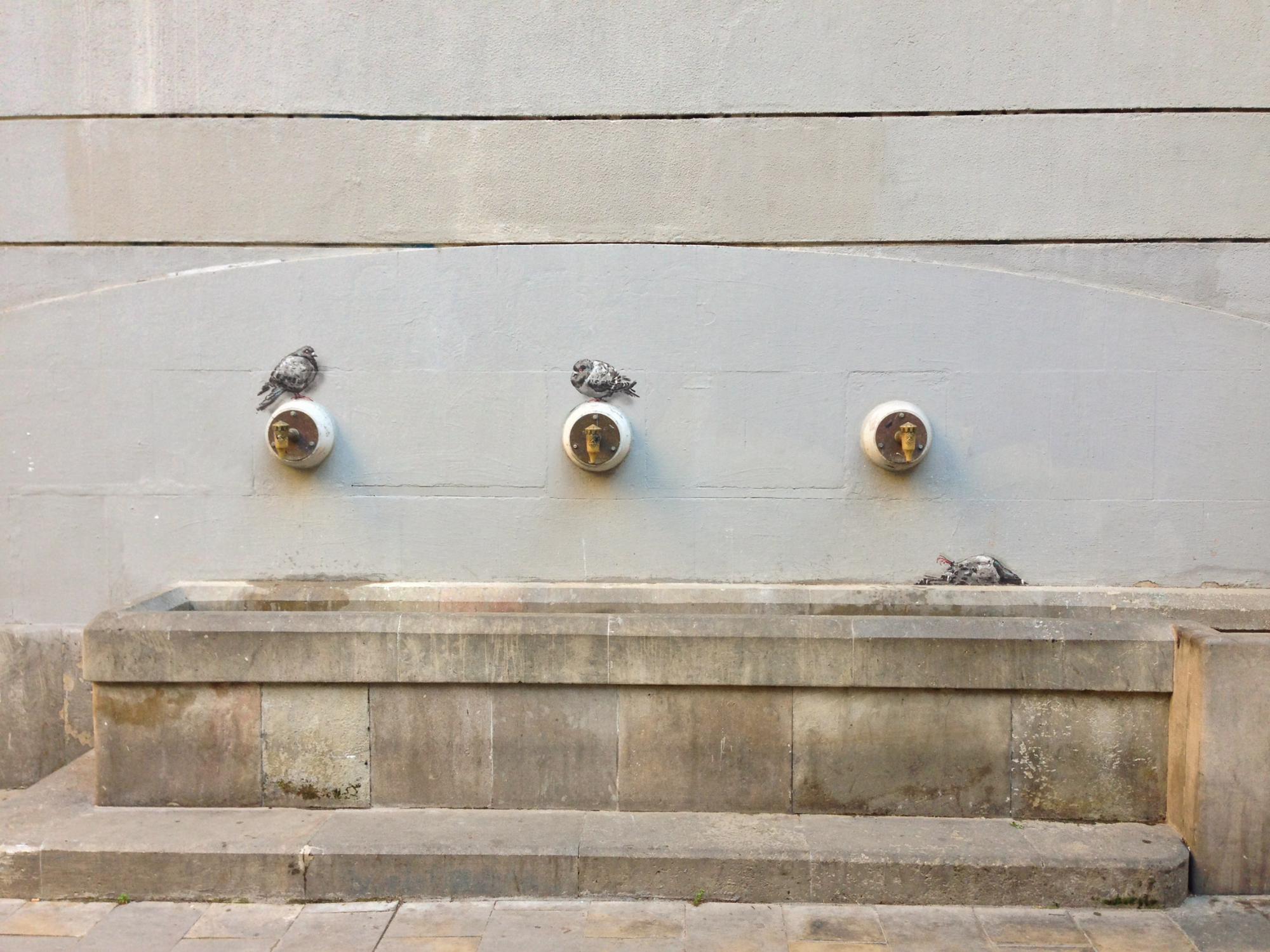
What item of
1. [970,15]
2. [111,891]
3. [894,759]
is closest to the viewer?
[111,891]

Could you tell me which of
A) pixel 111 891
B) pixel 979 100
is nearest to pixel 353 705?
pixel 111 891

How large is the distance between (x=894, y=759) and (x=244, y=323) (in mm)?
4616

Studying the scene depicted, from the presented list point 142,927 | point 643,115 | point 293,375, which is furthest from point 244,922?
point 643,115

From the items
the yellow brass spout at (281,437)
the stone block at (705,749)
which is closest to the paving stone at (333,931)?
the stone block at (705,749)

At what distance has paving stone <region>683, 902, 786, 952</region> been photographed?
12.8ft

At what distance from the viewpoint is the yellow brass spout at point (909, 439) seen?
17.9ft

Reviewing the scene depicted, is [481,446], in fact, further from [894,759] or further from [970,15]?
[970,15]

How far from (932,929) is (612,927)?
1.39m

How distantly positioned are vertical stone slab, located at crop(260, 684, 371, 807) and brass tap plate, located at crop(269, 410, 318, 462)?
5.30ft

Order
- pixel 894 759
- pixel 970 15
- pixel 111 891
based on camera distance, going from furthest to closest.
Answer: pixel 970 15 → pixel 894 759 → pixel 111 891

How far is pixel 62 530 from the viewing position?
595 cm

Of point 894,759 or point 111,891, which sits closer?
point 111,891

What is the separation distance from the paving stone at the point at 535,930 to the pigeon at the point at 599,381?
2980 mm

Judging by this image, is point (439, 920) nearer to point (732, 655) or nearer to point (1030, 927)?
point (732, 655)
